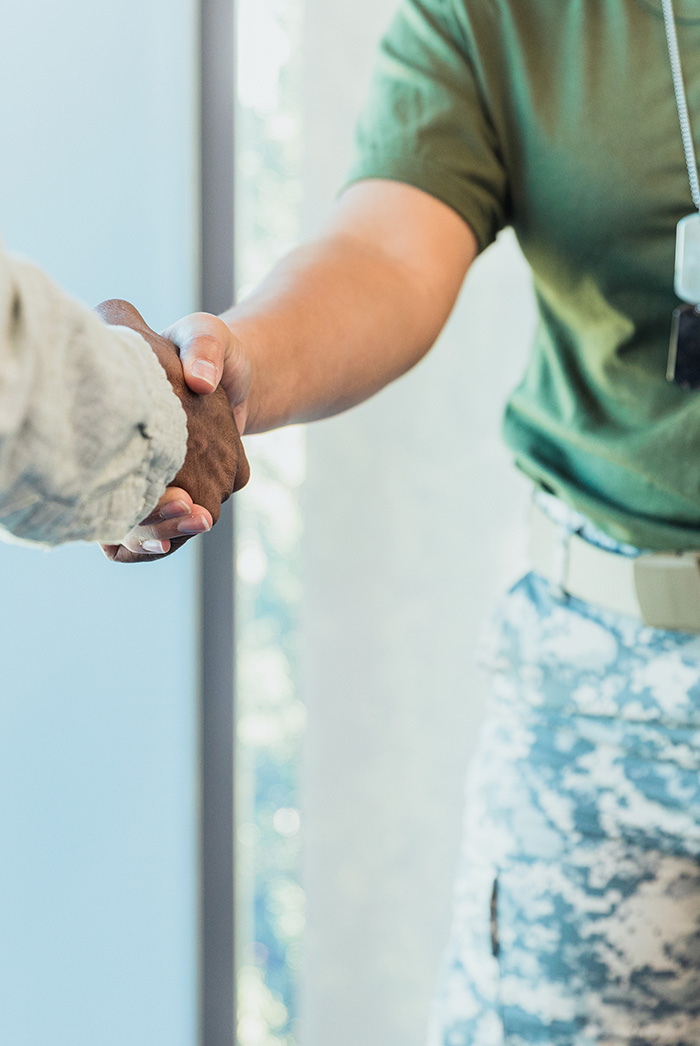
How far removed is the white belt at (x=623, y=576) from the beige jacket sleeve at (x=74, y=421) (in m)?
0.40

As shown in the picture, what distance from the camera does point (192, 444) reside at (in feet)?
1.61

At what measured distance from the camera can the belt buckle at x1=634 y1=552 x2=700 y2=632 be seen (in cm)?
72

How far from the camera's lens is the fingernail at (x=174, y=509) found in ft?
1.57

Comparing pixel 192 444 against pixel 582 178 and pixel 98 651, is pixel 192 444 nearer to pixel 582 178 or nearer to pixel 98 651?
pixel 582 178

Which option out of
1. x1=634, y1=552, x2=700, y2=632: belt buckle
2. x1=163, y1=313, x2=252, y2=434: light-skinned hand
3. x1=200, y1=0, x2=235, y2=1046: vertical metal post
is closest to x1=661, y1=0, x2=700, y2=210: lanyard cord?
x1=634, y1=552, x2=700, y2=632: belt buckle

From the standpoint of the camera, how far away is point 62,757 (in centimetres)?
90

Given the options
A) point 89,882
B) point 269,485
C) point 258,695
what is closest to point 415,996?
point 258,695

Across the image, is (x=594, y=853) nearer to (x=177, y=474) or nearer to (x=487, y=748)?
(x=487, y=748)

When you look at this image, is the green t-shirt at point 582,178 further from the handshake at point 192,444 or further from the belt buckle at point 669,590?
the handshake at point 192,444

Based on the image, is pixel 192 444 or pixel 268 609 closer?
pixel 192 444

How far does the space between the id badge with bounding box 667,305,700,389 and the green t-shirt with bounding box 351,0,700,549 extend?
2cm

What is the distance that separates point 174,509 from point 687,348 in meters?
0.41

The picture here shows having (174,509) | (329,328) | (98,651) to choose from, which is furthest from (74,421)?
(98,651)

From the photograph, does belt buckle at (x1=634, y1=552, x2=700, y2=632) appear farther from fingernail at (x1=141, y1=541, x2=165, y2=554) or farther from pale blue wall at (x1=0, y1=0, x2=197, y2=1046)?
pale blue wall at (x1=0, y1=0, x2=197, y2=1046)
